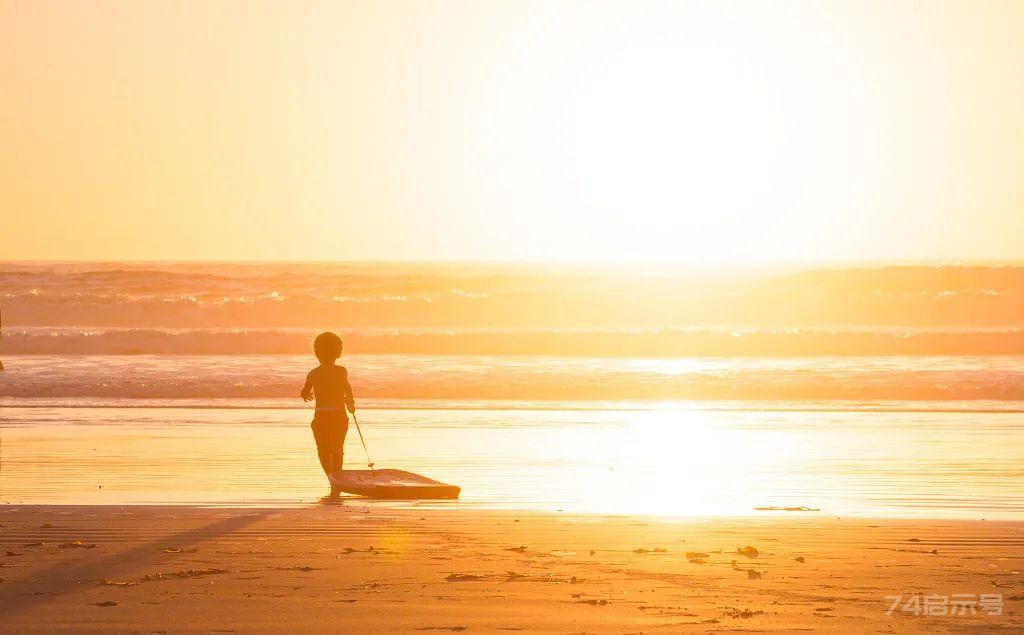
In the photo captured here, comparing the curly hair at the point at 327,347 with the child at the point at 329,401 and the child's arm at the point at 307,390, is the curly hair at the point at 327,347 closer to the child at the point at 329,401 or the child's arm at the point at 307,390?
the child at the point at 329,401

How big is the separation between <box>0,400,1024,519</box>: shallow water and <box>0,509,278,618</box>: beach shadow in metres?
1.44

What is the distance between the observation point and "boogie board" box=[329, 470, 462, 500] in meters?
9.82

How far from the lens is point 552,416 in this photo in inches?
687

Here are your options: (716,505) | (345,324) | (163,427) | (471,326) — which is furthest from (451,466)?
(345,324)

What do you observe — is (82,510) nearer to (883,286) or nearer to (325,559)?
(325,559)

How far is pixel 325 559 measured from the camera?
719 centimetres

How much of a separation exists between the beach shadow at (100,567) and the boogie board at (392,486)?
127 centimetres

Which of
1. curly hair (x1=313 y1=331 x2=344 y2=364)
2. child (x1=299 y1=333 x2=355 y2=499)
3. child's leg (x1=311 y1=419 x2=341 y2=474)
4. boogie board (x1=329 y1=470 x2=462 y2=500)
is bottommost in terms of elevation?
boogie board (x1=329 y1=470 x2=462 y2=500)

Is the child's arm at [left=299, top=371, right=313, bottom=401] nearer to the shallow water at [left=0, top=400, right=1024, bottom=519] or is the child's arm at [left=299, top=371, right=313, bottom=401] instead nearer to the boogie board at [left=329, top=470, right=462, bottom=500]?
the shallow water at [left=0, top=400, right=1024, bottom=519]

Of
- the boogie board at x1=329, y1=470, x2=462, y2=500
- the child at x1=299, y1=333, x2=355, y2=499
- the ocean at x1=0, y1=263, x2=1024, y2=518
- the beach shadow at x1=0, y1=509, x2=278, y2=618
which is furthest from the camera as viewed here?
the child at x1=299, y1=333, x2=355, y2=499

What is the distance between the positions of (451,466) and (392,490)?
7.17ft

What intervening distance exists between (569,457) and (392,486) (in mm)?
3211

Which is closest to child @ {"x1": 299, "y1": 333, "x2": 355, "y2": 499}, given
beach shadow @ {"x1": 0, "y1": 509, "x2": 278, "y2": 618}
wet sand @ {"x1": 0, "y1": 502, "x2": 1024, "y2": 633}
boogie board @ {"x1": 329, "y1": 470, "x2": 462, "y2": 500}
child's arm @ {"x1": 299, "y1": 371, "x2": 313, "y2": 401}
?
child's arm @ {"x1": 299, "y1": 371, "x2": 313, "y2": 401}

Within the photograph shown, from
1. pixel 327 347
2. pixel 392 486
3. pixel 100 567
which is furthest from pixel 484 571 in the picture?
pixel 327 347
